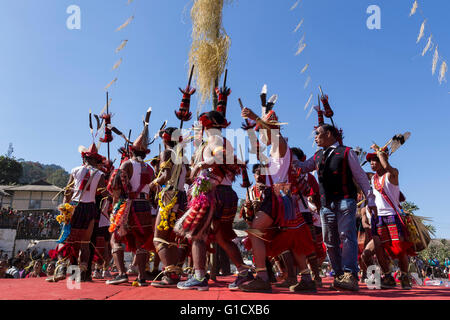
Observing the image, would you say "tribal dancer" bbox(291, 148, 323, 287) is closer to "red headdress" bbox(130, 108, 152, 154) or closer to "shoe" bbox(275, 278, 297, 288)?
"shoe" bbox(275, 278, 297, 288)

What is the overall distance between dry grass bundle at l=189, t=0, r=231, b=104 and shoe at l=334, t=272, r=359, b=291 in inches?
231

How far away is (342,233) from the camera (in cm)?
365

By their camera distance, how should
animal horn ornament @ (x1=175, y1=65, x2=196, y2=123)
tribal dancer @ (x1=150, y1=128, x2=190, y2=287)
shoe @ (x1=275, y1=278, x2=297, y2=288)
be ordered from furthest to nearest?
animal horn ornament @ (x1=175, y1=65, x2=196, y2=123), tribal dancer @ (x1=150, y1=128, x2=190, y2=287), shoe @ (x1=275, y1=278, x2=297, y2=288)

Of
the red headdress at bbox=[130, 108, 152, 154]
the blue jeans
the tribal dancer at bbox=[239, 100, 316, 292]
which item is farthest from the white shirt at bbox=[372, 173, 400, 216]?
the red headdress at bbox=[130, 108, 152, 154]

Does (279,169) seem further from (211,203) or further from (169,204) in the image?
(169,204)

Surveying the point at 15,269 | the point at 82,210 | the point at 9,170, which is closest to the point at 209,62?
the point at 82,210

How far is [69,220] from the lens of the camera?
511 centimetres

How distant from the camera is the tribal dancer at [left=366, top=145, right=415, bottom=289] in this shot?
14.3 feet

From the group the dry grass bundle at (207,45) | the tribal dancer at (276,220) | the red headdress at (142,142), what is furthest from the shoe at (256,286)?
the dry grass bundle at (207,45)

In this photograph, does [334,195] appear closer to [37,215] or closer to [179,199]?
[179,199]

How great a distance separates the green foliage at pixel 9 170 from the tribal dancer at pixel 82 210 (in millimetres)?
54017

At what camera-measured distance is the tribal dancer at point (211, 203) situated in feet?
11.5
